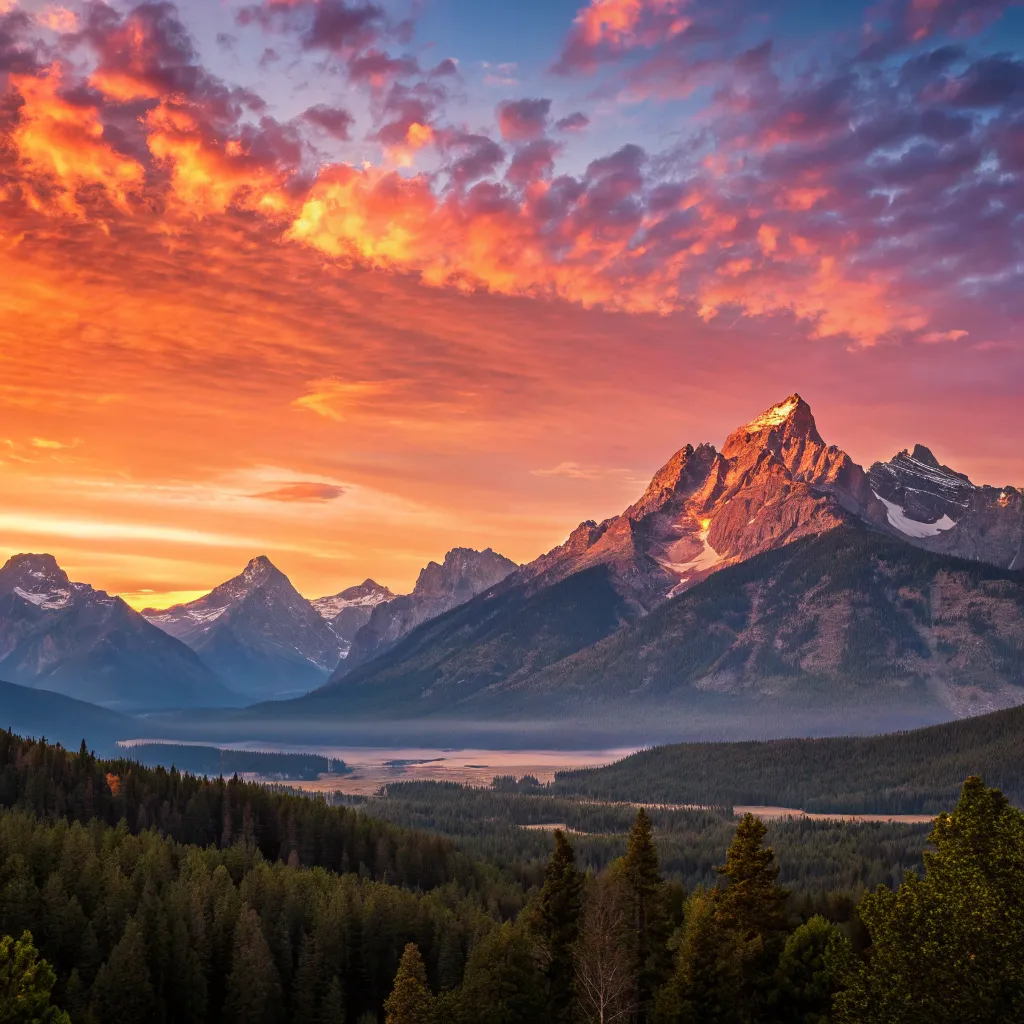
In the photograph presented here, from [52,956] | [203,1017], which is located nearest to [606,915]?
[203,1017]

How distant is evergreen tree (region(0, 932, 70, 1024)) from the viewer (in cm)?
7806

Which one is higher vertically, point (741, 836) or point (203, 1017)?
point (741, 836)

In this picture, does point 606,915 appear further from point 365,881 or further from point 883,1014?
point 365,881

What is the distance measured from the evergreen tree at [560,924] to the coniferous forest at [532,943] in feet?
0.50

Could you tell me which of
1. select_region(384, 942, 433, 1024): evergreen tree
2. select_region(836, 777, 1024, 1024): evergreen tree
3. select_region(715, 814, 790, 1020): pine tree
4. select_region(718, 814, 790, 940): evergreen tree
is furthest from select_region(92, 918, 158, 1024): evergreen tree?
select_region(836, 777, 1024, 1024): evergreen tree

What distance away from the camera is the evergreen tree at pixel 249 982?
432 ft

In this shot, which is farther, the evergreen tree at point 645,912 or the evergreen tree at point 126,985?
the evergreen tree at point 126,985

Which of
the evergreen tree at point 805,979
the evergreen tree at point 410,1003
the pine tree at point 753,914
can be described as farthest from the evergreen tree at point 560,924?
the evergreen tree at point 805,979

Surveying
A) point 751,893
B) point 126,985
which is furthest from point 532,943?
point 126,985

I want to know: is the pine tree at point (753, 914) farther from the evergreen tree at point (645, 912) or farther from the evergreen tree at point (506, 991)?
the evergreen tree at point (506, 991)

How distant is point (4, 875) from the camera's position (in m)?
148

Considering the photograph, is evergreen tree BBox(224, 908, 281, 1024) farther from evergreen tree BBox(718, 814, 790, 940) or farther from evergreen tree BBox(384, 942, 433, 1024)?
evergreen tree BBox(718, 814, 790, 940)

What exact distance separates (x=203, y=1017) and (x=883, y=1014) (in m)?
77.7

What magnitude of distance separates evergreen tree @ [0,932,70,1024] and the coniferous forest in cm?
14
